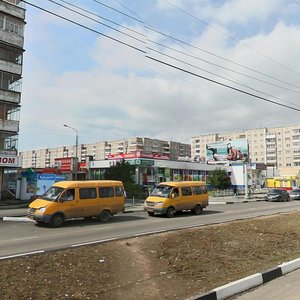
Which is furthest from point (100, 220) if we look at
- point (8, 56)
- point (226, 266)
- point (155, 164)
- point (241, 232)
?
point (155, 164)

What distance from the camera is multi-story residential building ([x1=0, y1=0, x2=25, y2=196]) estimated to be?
41.5 meters

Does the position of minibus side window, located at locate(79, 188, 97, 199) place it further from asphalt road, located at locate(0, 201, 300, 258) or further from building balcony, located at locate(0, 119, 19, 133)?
building balcony, located at locate(0, 119, 19, 133)

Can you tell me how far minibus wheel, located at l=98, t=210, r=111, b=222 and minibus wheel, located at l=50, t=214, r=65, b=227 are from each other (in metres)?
2.28

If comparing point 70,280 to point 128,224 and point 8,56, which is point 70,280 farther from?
point 8,56

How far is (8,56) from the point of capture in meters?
43.6

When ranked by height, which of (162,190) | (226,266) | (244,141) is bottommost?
(226,266)

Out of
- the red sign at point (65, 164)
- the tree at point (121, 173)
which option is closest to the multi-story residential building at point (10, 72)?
the tree at point (121, 173)

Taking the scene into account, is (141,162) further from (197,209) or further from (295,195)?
(197,209)

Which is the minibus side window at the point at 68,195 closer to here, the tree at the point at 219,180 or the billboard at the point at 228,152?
the tree at the point at 219,180

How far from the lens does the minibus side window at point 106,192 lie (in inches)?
807

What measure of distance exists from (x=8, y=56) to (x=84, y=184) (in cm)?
2883

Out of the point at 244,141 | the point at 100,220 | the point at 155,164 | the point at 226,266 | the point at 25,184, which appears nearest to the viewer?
the point at 226,266

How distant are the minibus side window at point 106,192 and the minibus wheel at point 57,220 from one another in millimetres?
2524

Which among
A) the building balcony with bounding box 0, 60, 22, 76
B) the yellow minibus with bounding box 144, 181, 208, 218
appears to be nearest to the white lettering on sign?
the building balcony with bounding box 0, 60, 22, 76
